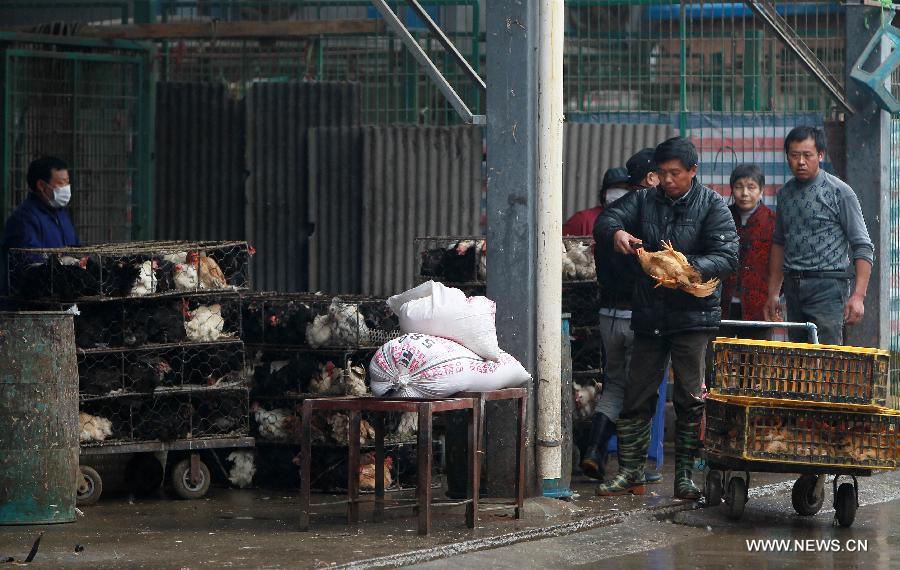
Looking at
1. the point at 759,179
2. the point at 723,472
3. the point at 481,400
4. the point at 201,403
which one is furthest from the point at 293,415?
the point at 759,179

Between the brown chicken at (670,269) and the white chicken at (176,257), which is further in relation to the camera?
the white chicken at (176,257)

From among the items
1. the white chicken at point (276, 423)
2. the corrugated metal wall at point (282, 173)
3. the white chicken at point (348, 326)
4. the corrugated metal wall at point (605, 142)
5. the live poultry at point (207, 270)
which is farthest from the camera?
the corrugated metal wall at point (282, 173)

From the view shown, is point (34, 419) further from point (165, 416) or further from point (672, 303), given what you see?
point (672, 303)

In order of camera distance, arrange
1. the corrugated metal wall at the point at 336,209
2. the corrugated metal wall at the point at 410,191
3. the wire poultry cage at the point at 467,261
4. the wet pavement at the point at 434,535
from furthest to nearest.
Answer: the corrugated metal wall at the point at 336,209
the corrugated metal wall at the point at 410,191
the wire poultry cage at the point at 467,261
the wet pavement at the point at 434,535

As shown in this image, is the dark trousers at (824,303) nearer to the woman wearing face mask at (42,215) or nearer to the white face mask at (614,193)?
the white face mask at (614,193)

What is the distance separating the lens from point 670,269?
9039 mm

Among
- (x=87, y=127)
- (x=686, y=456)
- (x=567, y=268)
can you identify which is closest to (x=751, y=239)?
(x=567, y=268)

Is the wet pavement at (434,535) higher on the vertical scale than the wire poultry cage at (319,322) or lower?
lower

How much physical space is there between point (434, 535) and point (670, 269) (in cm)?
213

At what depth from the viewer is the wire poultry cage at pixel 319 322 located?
972 centimetres

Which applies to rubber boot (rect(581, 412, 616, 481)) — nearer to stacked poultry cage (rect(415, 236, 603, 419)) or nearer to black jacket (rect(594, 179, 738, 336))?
stacked poultry cage (rect(415, 236, 603, 419))

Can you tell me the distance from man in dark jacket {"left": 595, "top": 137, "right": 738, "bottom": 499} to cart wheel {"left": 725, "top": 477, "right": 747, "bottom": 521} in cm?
49

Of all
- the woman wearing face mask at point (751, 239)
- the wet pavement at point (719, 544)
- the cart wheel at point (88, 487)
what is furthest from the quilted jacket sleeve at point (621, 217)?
the cart wheel at point (88, 487)

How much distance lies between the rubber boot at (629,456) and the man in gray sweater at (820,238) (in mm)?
1760
